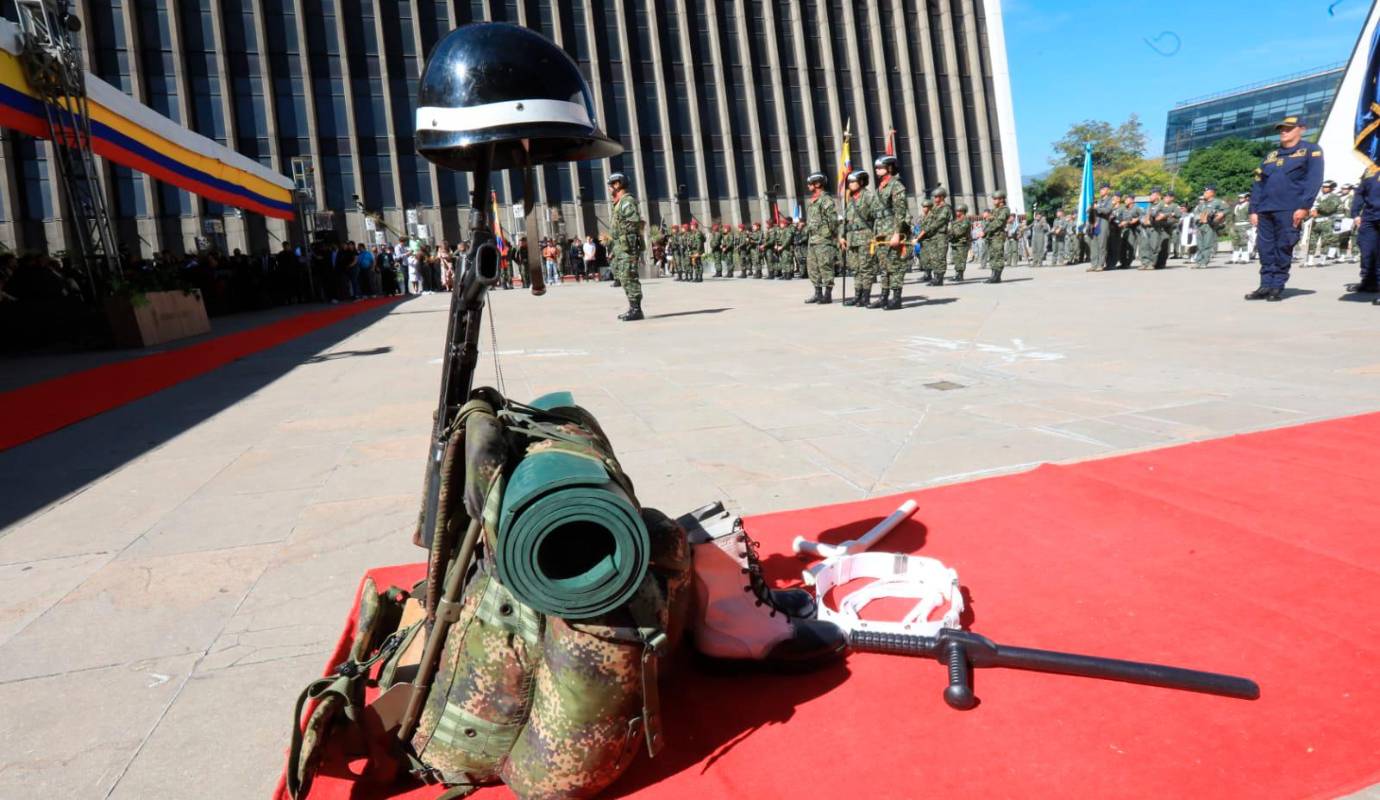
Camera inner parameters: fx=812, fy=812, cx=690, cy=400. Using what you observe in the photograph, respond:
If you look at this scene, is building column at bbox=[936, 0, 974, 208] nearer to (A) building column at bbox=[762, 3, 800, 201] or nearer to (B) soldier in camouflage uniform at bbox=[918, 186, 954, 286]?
(A) building column at bbox=[762, 3, 800, 201]

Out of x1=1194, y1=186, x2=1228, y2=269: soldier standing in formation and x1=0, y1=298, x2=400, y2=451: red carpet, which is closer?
x1=0, y1=298, x2=400, y2=451: red carpet

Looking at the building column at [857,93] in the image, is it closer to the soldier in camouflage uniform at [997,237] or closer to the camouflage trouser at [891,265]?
the soldier in camouflage uniform at [997,237]

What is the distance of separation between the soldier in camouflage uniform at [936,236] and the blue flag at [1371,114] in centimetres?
595

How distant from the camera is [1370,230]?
31.3 ft

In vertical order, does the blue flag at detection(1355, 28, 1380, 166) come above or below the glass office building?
below

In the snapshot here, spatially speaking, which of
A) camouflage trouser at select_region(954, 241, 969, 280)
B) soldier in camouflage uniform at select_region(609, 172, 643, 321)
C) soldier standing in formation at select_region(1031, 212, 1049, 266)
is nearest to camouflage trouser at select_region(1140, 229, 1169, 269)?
camouflage trouser at select_region(954, 241, 969, 280)

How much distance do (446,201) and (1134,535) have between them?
1534 inches

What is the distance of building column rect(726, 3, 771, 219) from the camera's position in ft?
146

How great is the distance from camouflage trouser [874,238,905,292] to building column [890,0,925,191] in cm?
3856

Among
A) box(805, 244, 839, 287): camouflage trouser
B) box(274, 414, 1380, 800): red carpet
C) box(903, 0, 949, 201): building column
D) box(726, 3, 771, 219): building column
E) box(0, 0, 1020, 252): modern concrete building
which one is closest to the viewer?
box(274, 414, 1380, 800): red carpet

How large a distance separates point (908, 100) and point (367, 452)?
1940 inches

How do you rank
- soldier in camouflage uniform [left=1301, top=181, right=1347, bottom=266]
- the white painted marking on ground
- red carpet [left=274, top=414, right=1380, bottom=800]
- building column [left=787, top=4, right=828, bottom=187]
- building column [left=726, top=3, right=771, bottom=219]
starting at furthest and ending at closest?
building column [left=787, top=4, right=828, bottom=187] < building column [left=726, top=3, right=771, bottom=219] < soldier in camouflage uniform [left=1301, top=181, right=1347, bottom=266] < the white painted marking on ground < red carpet [left=274, top=414, right=1380, bottom=800]

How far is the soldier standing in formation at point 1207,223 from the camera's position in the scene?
56.4ft

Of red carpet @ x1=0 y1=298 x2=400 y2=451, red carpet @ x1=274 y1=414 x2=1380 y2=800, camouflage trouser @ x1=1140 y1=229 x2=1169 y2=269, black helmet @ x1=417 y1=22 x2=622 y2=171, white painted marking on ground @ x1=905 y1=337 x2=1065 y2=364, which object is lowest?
red carpet @ x1=274 y1=414 x2=1380 y2=800
